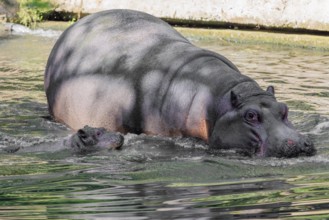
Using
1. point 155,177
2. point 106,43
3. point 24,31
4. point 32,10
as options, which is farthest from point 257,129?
point 32,10

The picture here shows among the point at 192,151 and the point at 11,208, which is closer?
the point at 11,208

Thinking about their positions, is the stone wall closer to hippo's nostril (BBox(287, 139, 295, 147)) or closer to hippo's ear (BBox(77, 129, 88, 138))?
hippo's ear (BBox(77, 129, 88, 138))

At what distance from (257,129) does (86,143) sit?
44.8 inches

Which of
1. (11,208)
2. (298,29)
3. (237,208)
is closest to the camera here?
(237,208)

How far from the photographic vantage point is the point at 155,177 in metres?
5.09

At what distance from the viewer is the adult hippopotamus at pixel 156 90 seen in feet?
19.6

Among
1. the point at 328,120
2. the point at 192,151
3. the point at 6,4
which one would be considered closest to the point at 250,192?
the point at 192,151

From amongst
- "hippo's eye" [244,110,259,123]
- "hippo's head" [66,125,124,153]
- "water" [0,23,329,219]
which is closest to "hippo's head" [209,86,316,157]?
"hippo's eye" [244,110,259,123]

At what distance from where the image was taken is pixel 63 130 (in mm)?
7289

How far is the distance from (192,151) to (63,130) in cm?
152

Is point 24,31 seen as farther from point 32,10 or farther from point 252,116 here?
point 252,116

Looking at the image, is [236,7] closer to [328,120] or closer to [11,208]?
[328,120]

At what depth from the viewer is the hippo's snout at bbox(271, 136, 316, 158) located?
5715 millimetres

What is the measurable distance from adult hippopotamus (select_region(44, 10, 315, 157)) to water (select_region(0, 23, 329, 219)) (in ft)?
0.45
